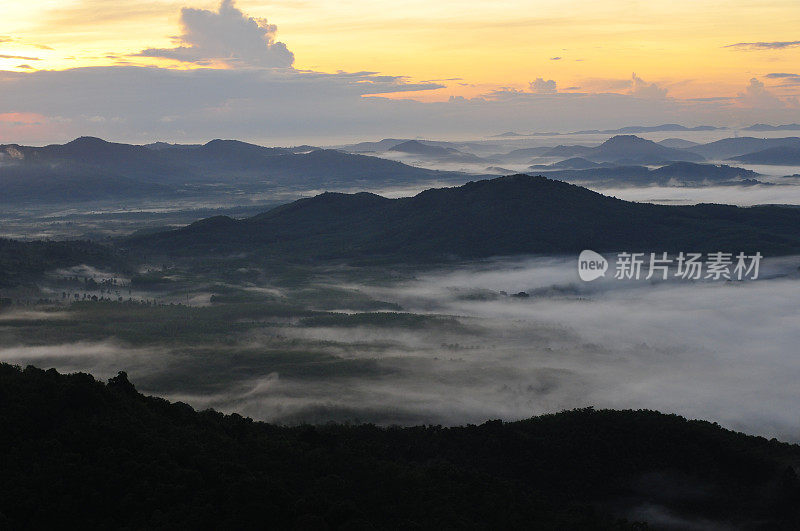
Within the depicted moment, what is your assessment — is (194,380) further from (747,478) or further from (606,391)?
(747,478)

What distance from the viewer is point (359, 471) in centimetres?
9256

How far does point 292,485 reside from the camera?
85.3 metres

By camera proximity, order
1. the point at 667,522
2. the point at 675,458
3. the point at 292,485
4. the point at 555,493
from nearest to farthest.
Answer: the point at 292,485 < the point at 667,522 < the point at 555,493 < the point at 675,458

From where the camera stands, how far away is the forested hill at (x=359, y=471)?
74812 millimetres

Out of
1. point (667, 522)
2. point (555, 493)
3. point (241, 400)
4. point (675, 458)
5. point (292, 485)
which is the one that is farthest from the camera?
point (241, 400)

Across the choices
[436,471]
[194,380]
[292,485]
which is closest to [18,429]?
[292,485]

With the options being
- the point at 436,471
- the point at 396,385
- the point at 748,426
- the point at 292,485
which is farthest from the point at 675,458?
the point at 396,385

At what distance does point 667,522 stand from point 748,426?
91311mm

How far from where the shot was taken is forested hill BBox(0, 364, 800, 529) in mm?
74812

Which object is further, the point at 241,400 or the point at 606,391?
the point at 606,391

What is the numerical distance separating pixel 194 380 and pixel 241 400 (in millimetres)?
22004

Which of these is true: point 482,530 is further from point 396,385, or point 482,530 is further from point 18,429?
point 396,385

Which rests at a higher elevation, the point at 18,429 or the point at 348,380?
the point at 18,429

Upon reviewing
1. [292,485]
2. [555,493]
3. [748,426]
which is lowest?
[748,426]
